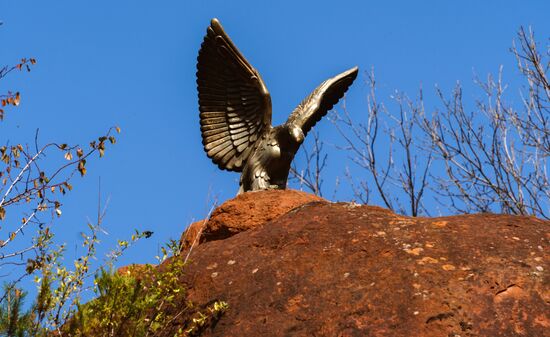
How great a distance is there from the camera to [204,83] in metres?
8.03

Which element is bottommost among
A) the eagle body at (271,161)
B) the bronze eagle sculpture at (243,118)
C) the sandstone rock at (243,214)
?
the sandstone rock at (243,214)

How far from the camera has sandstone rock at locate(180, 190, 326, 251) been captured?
6.62 metres

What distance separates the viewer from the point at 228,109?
8.01m

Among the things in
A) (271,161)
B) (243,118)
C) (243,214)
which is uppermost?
(243,118)

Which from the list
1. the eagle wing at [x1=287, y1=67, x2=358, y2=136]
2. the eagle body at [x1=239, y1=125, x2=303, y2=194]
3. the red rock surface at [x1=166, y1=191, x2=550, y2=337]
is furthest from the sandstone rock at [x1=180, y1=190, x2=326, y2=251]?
the red rock surface at [x1=166, y1=191, x2=550, y2=337]

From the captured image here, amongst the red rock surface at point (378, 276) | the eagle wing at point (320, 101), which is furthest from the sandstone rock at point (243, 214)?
the red rock surface at point (378, 276)

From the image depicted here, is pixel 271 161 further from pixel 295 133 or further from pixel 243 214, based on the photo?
pixel 243 214

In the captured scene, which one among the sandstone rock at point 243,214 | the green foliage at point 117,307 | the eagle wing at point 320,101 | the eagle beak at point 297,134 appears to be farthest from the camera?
the eagle wing at point 320,101

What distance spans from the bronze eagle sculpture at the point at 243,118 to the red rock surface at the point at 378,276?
250 centimetres

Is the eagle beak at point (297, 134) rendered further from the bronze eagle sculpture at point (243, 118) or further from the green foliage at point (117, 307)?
the green foliage at point (117, 307)

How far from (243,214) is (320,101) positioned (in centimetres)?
173

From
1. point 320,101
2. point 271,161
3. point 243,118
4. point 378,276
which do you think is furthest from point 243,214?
point 378,276

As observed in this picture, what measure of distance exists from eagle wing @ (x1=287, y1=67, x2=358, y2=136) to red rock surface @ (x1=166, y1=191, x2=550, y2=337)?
263 cm

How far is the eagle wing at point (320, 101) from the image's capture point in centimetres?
783
